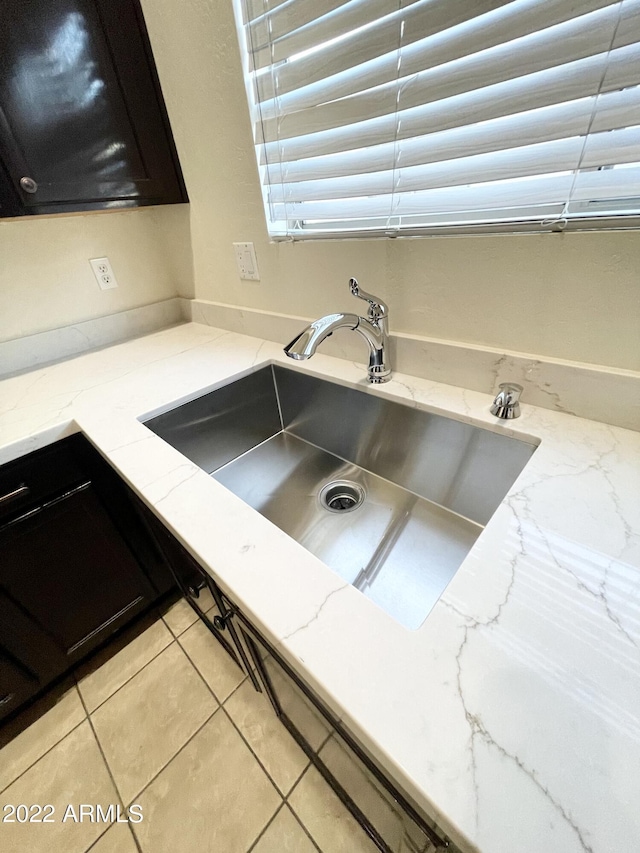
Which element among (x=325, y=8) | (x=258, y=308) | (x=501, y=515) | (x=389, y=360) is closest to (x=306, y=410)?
(x=389, y=360)

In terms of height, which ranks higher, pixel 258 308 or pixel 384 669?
pixel 258 308

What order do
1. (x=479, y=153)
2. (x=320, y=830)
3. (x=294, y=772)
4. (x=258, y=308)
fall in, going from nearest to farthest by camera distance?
(x=479, y=153)
(x=320, y=830)
(x=294, y=772)
(x=258, y=308)

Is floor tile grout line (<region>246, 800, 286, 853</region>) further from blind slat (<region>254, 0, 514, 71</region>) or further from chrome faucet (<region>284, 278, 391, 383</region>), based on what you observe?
blind slat (<region>254, 0, 514, 71</region>)

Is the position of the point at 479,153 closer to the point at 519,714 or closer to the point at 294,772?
the point at 519,714

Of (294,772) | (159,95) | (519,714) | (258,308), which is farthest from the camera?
(258,308)

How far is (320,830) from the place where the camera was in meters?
0.91

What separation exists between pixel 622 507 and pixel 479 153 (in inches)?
25.9

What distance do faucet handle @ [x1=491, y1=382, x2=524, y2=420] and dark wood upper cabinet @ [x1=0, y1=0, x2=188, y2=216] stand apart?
4.11ft

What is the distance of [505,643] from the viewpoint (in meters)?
0.39

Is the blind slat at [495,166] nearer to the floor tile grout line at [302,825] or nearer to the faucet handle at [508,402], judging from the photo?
the faucet handle at [508,402]

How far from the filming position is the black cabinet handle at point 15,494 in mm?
872

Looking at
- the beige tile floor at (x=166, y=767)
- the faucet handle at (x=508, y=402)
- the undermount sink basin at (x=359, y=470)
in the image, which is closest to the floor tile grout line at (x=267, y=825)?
the beige tile floor at (x=166, y=767)

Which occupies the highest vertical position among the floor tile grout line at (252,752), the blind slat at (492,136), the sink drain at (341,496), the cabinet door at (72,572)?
the blind slat at (492,136)

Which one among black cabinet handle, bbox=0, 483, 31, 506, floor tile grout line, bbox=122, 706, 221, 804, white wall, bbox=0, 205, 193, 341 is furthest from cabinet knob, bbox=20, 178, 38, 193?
floor tile grout line, bbox=122, 706, 221, 804
